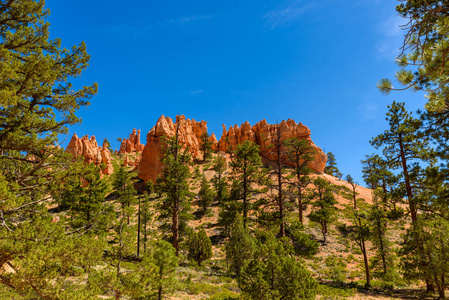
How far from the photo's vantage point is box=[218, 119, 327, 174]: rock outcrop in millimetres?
63984

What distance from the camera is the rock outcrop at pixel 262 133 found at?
2519 inches

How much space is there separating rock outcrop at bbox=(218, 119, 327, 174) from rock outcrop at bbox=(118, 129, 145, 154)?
1520 inches

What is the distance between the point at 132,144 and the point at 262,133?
5917cm

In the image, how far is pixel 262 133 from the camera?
66438mm

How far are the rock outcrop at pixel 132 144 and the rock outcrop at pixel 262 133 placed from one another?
38.6 metres

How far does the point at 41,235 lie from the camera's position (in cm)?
716

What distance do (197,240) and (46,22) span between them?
19576mm

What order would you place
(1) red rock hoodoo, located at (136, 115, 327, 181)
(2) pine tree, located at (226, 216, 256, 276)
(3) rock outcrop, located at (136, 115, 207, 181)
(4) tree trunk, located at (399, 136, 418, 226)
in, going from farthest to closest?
(1) red rock hoodoo, located at (136, 115, 327, 181), (3) rock outcrop, located at (136, 115, 207, 181), (2) pine tree, located at (226, 216, 256, 276), (4) tree trunk, located at (399, 136, 418, 226)

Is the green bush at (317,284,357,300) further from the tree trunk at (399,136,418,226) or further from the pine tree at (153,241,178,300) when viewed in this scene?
the pine tree at (153,241,178,300)

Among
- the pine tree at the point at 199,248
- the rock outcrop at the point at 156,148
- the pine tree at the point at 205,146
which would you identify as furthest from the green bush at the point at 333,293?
the pine tree at the point at 205,146

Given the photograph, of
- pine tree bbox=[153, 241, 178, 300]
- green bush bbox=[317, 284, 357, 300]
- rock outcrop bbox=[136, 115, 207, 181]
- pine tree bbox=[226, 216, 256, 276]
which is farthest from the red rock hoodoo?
pine tree bbox=[153, 241, 178, 300]

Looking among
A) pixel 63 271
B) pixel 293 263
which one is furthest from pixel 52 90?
pixel 293 263

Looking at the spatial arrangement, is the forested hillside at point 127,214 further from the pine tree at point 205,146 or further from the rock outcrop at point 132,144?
the rock outcrop at point 132,144

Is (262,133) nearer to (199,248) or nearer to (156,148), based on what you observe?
(156,148)
